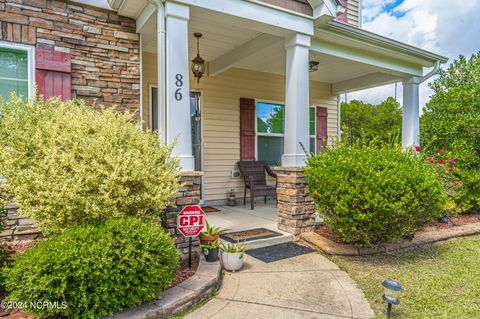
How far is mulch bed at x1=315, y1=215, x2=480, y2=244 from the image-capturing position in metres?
3.98

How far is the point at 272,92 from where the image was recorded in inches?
265

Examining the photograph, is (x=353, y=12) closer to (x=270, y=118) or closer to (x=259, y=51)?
(x=270, y=118)

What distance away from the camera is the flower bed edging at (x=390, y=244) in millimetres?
3557

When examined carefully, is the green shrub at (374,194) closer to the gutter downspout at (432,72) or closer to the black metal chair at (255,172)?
the black metal chair at (255,172)

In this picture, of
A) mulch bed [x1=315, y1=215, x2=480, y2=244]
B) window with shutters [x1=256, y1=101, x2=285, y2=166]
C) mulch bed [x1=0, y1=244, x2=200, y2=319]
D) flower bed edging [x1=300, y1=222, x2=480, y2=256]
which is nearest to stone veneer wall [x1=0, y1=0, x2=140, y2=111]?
mulch bed [x1=0, y1=244, x2=200, y2=319]

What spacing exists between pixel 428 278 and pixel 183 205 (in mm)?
2454

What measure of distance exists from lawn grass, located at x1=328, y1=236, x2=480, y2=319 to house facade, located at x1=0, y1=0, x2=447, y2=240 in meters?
1.13

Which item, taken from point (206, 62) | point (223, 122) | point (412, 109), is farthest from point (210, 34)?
point (412, 109)

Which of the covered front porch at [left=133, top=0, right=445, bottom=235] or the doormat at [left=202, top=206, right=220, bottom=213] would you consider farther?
the doormat at [left=202, top=206, right=220, bottom=213]

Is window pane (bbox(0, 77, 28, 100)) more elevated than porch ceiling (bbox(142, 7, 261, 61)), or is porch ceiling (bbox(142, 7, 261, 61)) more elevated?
porch ceiling (bbox(142, 7, 261, 61))

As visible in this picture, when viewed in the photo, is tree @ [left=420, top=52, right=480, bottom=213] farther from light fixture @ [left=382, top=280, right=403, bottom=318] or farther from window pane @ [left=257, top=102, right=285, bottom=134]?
light fixture @ [left=382, top=280, right=403, bottom=318]

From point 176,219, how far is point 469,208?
5100 mm

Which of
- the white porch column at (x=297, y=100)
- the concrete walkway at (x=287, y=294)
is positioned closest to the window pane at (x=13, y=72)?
the concrete walkway at (x=287, y=294)

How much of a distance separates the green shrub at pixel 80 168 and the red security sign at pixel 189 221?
0.26m
